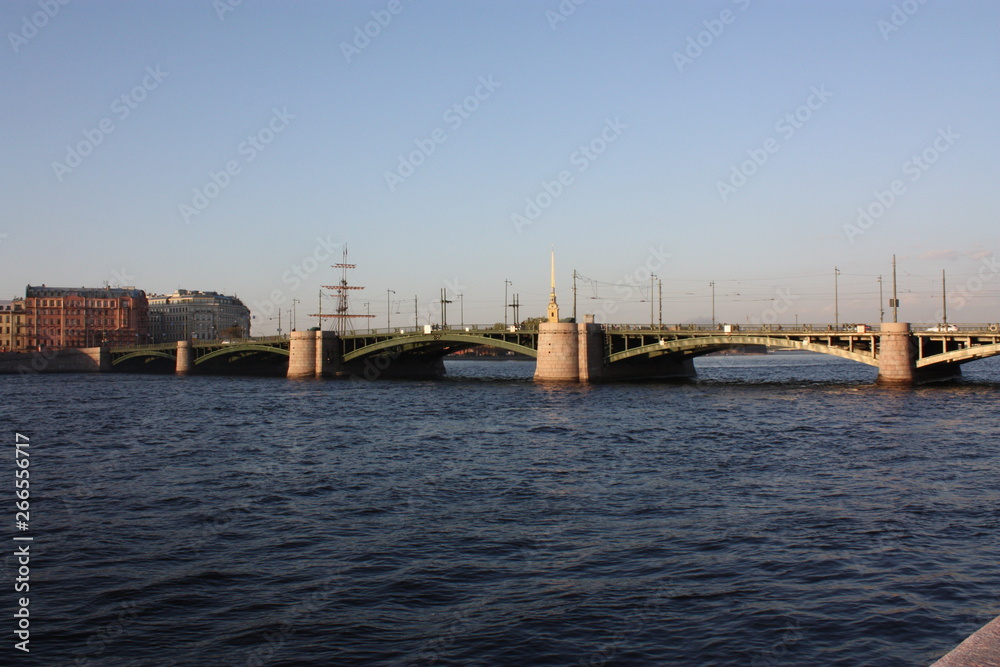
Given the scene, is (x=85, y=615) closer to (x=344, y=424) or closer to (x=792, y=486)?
(x=792, y=486)

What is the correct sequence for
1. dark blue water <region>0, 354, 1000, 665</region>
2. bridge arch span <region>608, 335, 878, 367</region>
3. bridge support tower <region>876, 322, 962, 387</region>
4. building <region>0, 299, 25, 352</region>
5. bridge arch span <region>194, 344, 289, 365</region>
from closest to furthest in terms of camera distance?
dark blue water <region>0, 354, 1000, 665</region>
bridge support tower <region>876, 322, 962, 387</region>
bridge arch span <region>608, 335, 878, 367</region>
bridge arch span <region>194, 344, 289, 365</region>
building <region>0, 299, 25, 352</region>

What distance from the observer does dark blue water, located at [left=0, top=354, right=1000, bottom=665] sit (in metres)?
12.6

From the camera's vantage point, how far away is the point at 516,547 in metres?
17.5

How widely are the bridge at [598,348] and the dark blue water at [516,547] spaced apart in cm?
2426

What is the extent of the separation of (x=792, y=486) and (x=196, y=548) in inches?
625

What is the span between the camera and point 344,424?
43250 mm

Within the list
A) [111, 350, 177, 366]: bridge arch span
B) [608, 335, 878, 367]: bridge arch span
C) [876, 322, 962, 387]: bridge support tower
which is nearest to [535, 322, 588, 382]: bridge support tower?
[608, 335, 878, 367]: bridge arch span

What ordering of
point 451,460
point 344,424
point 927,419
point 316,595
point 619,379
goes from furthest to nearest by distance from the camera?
point 619,379 → point 344,424 → point 927,419 → point 451,460 → point 316,595

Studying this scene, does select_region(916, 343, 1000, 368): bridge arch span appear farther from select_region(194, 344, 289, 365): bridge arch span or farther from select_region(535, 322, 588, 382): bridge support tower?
select_region(194, 344, 289, 365): bridge arch span

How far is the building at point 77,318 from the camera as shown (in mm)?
155625

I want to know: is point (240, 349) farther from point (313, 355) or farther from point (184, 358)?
point (313, 355)

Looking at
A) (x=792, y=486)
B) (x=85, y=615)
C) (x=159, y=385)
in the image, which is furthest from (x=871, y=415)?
(x=159, y=385)

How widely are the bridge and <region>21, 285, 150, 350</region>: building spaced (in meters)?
55.9

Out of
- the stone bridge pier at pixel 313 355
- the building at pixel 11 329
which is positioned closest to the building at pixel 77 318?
the building at pixel 11 329
